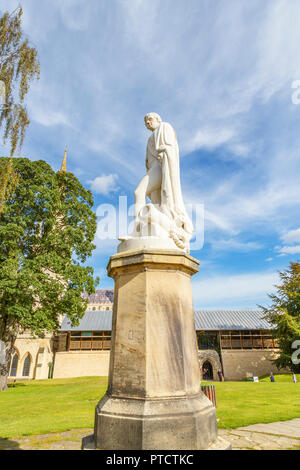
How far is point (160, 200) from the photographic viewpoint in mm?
4098

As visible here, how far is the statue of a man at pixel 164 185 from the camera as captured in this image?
3.67m

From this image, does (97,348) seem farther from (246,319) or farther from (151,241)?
(151,241)

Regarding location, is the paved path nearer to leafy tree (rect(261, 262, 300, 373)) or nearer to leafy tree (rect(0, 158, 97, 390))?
leafy tree (rect(0, 158, 97, 390))

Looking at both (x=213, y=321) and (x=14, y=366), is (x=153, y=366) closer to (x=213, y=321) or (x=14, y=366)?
(x=213, y=321)

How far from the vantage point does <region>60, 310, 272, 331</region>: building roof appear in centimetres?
2792

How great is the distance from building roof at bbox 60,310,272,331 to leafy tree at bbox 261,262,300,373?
2907 millimetres

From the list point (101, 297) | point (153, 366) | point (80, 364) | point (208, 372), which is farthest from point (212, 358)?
point (153, 366)

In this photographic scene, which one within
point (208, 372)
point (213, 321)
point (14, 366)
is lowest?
point (208, 372)

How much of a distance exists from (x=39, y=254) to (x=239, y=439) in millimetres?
12834

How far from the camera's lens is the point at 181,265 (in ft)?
10.5

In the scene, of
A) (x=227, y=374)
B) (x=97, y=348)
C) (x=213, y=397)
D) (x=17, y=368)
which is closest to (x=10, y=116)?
(x=213, y=397)

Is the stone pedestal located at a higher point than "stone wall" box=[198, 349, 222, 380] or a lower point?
higher

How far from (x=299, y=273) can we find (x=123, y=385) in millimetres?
27214

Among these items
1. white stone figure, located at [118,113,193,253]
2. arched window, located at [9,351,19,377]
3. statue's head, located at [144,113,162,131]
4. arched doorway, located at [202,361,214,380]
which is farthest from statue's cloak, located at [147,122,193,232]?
arched window, located at [9,351,19,377]
